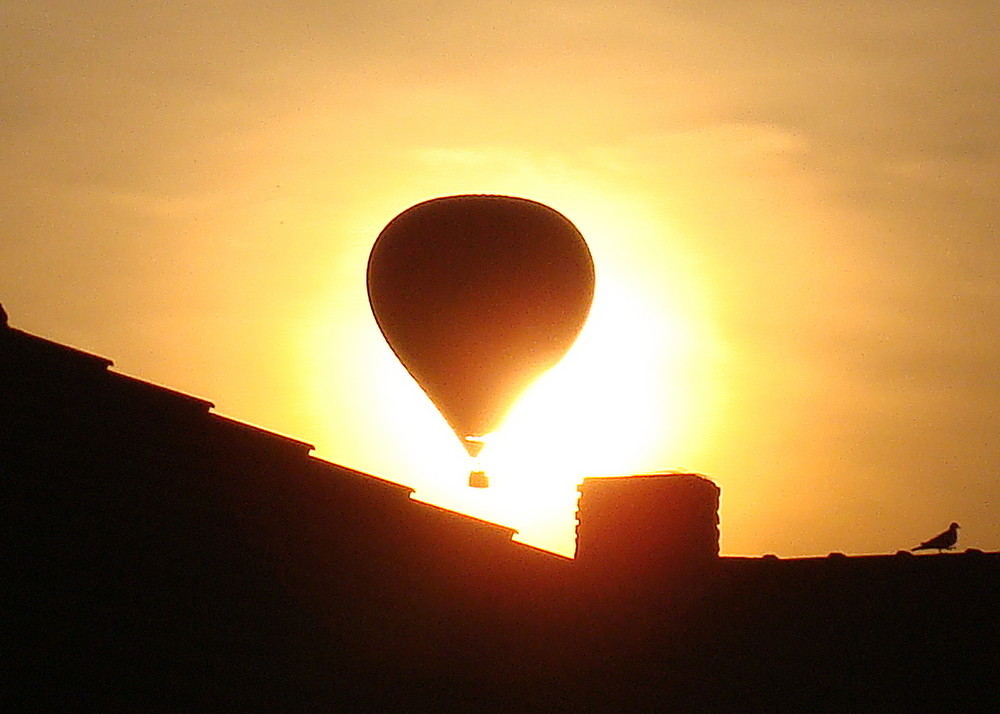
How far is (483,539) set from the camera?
58.9 feet

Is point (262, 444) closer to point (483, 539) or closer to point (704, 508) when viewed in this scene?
point (483, 539)

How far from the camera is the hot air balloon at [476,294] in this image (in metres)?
18.9

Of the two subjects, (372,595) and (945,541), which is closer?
(372,595)

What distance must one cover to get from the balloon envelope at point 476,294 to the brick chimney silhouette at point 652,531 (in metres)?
3.20

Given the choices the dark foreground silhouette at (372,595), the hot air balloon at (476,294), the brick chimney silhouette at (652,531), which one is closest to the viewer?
the dark foreground silhouette at (372,595)

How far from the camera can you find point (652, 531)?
69.9 feet

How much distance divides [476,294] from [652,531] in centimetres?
502

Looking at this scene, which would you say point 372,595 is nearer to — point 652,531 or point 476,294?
point 476,294

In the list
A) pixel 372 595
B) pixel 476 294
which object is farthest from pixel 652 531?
pixel 372 595

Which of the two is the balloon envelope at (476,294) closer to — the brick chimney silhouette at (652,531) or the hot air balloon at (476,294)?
the hot air balloon at (476,294)

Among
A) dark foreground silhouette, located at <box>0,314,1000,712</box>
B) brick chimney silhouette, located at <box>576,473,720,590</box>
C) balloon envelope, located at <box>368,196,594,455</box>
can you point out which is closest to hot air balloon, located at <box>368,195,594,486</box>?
balloon envelope, located at <box>368,196,594,455</box>

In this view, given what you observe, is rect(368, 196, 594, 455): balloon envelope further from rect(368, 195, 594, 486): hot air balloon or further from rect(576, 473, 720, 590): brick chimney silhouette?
rect(576, 473, 720, 590): brick chimney silhouette

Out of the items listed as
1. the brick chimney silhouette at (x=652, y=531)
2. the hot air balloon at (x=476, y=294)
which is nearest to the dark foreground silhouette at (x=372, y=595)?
the brick chimney silhouette at (x=652, y=531)

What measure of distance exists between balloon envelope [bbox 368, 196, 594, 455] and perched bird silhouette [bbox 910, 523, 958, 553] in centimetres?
782
